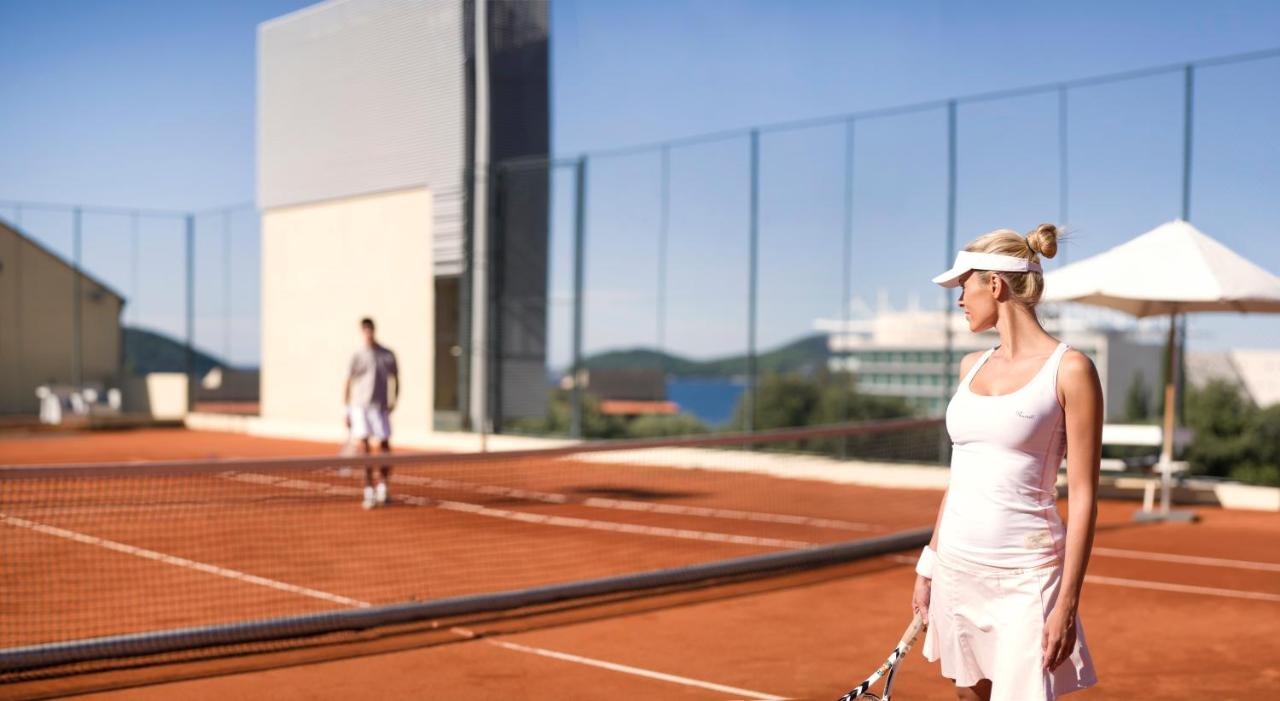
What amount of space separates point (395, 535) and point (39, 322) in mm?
21834

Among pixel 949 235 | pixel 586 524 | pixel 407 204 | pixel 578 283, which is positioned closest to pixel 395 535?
pixel 586 524

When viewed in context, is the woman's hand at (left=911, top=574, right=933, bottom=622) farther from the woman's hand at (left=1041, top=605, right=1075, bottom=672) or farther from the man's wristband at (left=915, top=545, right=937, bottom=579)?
the woman's hand at (left=1041, top=605, right=1075, bottom=672)

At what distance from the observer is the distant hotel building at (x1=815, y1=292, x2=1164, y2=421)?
49.2 ft

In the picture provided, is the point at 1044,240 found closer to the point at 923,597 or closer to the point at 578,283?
the point at 923,597

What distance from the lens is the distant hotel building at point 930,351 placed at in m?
15.0

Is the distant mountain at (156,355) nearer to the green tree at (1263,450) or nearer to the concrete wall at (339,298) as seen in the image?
the concrete wall at (339,298)

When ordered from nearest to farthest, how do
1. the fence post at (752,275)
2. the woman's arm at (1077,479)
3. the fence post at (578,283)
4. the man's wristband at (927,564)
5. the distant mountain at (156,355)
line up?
the woman's arm at (1077,479) → the man's wristband at (927,564) → the fence post at (752,275) → the fence post at (578,283) → the distant mountain at (156,355)

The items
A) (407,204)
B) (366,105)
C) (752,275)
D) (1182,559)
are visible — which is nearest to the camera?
(1182,559)

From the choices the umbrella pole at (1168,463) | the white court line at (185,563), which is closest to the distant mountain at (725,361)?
the umbrella pole at (1168,463)

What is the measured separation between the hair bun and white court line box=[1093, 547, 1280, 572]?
7.01 meters

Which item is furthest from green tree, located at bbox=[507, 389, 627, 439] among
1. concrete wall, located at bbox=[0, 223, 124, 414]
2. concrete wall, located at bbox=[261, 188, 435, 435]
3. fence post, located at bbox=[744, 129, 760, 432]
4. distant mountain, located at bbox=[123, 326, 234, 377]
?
concrete wall, located at bbox=[0, 223, 124, 414]

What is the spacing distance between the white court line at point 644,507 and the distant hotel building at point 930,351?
4.09 m

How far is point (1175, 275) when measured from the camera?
391 inches

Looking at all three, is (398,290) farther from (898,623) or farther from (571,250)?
(898,623)
